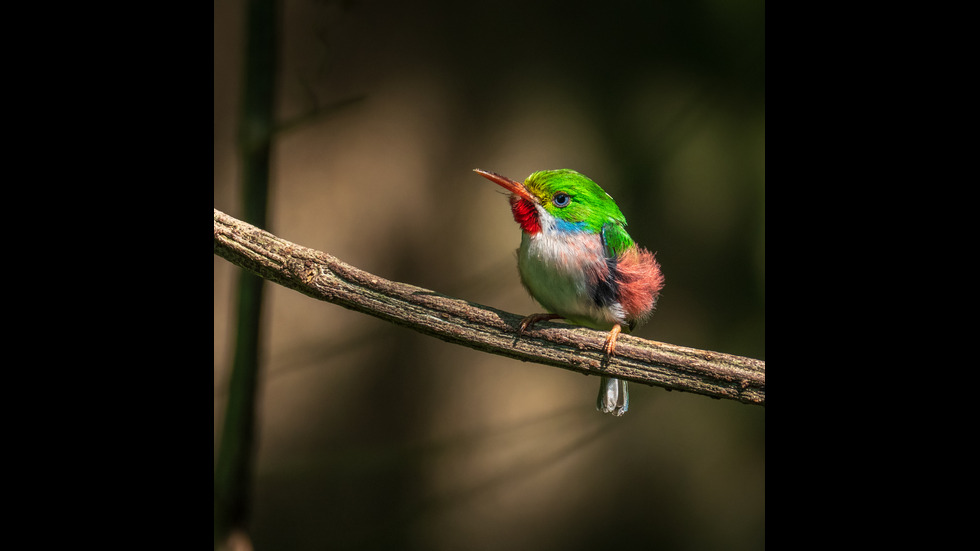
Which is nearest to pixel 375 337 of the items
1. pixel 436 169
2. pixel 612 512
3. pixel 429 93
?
pixel 436 169

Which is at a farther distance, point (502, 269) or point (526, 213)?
point (502, 269)

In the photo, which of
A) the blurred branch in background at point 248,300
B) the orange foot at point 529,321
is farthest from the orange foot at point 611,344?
the blurred branch in background at point 248,300

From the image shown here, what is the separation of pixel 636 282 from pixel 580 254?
4.6 inches

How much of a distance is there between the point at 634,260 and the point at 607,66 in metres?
0.41

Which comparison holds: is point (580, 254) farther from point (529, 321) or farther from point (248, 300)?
point (248, 300)

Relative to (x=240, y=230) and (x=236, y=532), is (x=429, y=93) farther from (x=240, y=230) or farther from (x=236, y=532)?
(x=236, y=532)

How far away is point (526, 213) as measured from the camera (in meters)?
1.24

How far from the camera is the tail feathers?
4.35ft

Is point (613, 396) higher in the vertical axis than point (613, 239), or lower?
lower

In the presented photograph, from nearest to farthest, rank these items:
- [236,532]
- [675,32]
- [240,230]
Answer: [240,230]
[236,532]
[675,32]

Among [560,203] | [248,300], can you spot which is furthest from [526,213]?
[248,300]

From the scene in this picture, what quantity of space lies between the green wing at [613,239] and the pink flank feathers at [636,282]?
0.01m

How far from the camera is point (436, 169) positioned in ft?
4.56

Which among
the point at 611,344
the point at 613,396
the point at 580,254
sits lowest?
the point at 613,396
